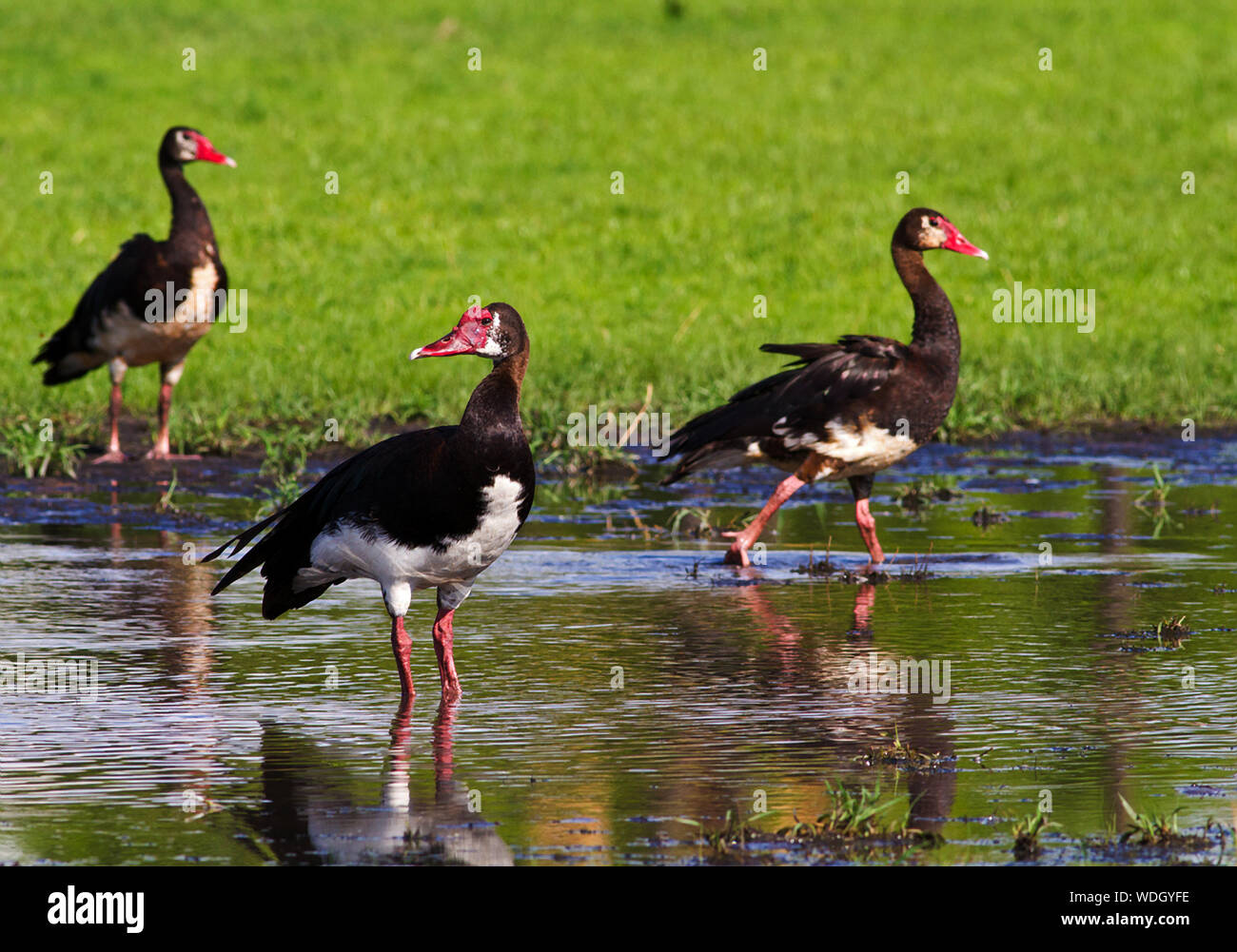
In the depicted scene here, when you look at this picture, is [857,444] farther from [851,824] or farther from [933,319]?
[851,824]

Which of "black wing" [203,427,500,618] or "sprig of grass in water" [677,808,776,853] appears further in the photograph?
"black wing" [203,427,500,618]

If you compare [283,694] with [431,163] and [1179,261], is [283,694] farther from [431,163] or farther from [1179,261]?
[431,163]

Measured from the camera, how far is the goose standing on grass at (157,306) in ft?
44.4

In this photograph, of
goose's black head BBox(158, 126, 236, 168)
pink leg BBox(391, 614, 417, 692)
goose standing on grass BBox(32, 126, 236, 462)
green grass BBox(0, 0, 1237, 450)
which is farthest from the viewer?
green grass BBox(0, 0, 1237, 450)

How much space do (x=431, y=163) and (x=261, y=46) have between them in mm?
6212

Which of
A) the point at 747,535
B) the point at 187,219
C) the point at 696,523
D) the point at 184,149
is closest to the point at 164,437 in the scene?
the point at 187,219

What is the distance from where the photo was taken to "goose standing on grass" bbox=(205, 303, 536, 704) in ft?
23.5

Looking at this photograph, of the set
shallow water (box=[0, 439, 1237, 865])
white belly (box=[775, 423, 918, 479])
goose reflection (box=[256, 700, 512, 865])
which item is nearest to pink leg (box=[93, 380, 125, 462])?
shallow water (box=[0, 439, 1237, 865])

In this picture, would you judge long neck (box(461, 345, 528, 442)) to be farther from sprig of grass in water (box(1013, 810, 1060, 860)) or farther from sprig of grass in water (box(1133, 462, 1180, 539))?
sprig of grass in water (box(1133, 462, 1180, 539))

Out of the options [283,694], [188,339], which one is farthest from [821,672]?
[188,339]

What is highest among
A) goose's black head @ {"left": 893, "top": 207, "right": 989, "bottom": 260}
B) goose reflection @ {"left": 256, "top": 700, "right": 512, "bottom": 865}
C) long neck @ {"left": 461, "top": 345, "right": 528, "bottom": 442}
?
goose's black head @ {"left": 893, "top": 207, "right": 989, "bottom": 260}

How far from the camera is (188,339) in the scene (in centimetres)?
1383

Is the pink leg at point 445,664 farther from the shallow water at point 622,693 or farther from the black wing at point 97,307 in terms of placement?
the black wing at point 97,307

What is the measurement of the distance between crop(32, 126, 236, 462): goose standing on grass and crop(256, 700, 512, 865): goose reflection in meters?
7.08
